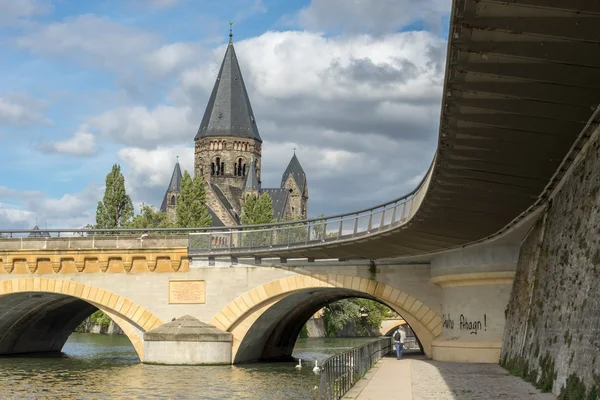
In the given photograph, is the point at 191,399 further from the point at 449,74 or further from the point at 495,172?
the point at 449,74

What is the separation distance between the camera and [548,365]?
1859cm

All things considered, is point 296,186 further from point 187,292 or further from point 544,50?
point 544,50

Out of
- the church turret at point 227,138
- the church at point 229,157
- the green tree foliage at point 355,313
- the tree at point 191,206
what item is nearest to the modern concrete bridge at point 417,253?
the green tree foliage at point 355,313

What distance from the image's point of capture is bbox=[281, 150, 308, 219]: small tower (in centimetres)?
15400

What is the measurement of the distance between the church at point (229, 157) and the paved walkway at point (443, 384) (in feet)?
351

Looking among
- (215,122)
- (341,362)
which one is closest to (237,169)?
(215,122)

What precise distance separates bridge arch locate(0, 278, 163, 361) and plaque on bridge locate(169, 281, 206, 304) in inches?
45.8

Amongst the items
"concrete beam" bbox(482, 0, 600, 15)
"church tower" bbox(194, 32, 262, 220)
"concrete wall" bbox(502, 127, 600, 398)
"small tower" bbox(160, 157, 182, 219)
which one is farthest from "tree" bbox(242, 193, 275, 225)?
"concrete beam" bbox(482, 0, 600, 15)

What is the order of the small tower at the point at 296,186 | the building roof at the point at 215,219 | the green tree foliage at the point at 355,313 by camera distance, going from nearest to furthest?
the green tree foliage at the point at 355,313 < the building roof at the point at 215,219 < the small tower at the point at 296,186

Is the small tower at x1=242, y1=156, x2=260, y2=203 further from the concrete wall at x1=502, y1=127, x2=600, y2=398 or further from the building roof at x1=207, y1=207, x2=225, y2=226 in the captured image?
the concrete wall at x1=502, y1=127, x2=600, y2=398

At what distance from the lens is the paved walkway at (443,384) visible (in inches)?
735

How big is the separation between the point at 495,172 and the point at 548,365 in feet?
13.2

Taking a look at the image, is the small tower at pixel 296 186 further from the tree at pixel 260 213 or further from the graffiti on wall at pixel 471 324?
the graffiti on wall at pixel 471 324

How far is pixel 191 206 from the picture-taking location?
9856 centimetres
